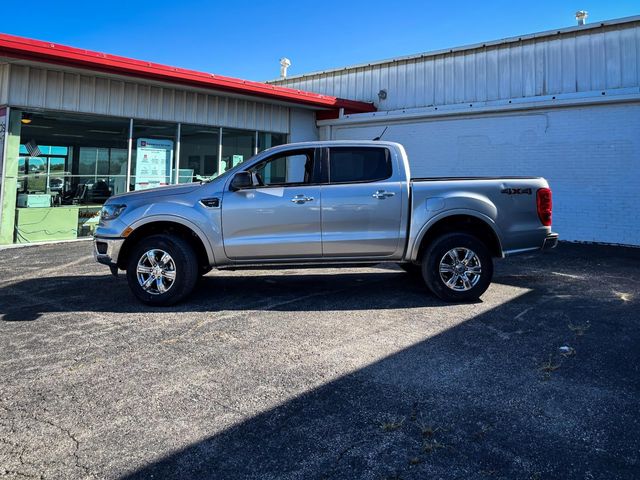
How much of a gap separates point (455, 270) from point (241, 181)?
292 centimetres

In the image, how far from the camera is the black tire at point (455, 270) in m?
6.13

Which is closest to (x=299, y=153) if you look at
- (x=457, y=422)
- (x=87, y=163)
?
(x=457, y=422)

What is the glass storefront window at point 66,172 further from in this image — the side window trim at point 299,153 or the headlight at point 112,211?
the side window trim at point 299,153

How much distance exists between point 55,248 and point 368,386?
9.20m

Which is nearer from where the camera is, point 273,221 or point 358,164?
point 273,221

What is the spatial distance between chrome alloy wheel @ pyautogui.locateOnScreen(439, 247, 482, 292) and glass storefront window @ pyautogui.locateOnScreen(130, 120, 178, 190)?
8098mm

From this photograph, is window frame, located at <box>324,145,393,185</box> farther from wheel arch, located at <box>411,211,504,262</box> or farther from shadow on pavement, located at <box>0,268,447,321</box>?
shadow on pavement, located at <box>0,268,447,321</box>

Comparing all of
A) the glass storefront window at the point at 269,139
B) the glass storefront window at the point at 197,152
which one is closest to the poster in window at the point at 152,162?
the glass storefront window at the point at 197,152

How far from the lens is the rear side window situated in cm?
625

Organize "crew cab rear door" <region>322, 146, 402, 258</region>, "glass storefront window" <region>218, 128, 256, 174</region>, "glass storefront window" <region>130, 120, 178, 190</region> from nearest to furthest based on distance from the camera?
"crew cab rear door" <region>322, 146, 402, 258</region>, "glass storefront window" <region>130, 120, 178, 190</region>, "glass storefront window" <region>218, 128, 256, 174</region>

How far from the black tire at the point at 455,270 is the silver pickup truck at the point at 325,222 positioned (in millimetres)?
13

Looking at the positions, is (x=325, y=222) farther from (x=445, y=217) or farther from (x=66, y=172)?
(x=66, y=172)

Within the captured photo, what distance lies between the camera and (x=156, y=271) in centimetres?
590

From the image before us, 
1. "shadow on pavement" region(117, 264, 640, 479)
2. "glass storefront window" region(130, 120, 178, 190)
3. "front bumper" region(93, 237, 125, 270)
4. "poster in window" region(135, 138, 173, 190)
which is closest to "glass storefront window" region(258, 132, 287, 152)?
"glass storefront window" region(130, 120, 178, 190)
